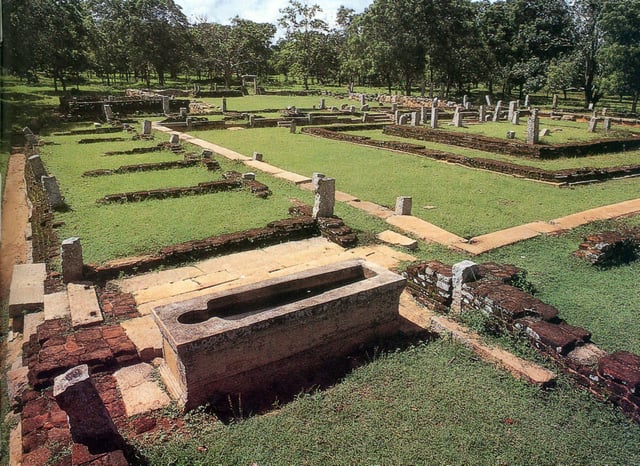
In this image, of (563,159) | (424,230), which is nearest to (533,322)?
(424,230)

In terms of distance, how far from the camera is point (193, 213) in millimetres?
9727

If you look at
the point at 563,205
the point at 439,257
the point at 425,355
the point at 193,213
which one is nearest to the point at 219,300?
the point at 425,355

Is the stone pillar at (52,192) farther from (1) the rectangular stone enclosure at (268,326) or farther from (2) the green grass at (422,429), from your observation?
(2) the green grass at (422,429)

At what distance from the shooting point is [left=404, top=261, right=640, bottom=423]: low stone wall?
3998 mm

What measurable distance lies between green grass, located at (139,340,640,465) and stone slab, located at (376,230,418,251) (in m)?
3.70

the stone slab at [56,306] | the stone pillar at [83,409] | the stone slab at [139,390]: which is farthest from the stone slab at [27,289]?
the stone pillar at [83,409]

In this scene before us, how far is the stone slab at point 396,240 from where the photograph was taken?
799 cm

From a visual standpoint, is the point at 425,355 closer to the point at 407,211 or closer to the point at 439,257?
the point at 439,257

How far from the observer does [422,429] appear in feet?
12.0

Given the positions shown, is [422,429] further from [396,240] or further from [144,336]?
[396,240]

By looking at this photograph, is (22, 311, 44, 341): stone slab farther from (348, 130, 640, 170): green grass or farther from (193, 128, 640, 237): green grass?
(348, 130, 640, 170): green grass

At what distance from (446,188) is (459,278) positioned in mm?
6941

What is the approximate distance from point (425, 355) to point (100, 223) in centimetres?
711

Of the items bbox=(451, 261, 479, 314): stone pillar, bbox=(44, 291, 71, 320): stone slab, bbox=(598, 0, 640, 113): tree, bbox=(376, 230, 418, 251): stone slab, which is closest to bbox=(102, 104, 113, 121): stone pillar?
bbox=(44, 291, 71, 320): stone slab
